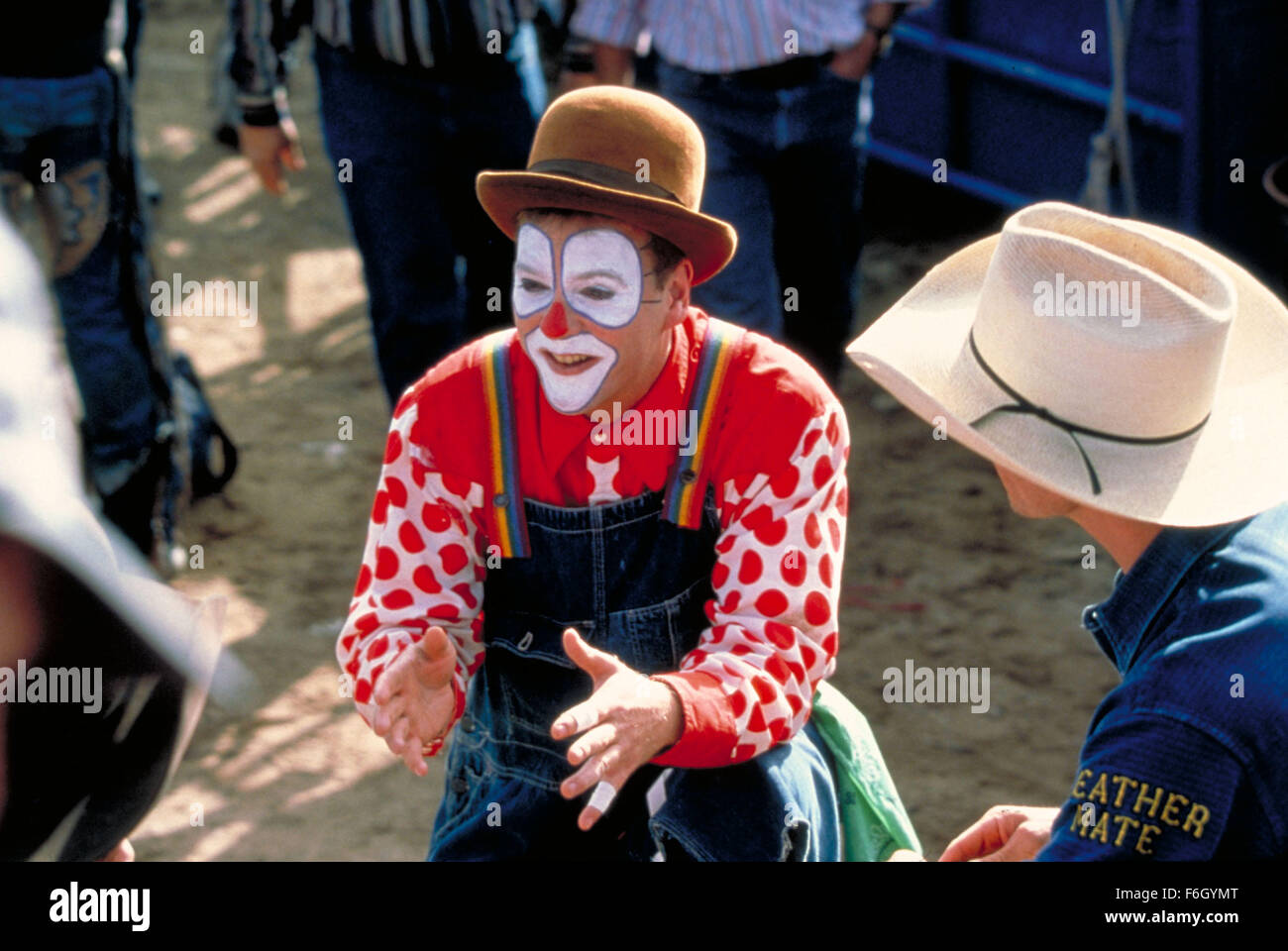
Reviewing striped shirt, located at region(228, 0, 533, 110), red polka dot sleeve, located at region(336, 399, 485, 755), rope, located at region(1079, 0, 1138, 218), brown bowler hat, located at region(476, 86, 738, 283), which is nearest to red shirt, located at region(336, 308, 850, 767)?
red polka dot sleeve, located at region(336, 399, 485, 755)

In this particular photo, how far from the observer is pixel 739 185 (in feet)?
14.2

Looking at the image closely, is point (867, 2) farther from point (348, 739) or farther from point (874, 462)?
point (348, 739)

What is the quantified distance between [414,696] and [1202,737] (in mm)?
1068

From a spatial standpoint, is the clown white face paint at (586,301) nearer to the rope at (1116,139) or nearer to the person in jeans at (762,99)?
the person in jeans at (762,99)

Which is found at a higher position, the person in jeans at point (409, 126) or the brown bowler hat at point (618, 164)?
the brown bowler hat at point (618, 164)

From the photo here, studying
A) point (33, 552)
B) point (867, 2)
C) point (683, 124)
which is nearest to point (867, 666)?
point (867, 2)

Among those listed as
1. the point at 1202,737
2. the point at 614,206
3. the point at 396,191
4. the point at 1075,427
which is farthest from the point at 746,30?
the point at 1202,737

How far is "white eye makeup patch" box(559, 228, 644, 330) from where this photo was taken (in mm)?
2678

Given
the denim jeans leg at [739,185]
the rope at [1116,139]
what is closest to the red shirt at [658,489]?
the denim jeans leg at [739,185]

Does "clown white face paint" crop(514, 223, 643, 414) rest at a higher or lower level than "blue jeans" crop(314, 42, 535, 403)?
higher

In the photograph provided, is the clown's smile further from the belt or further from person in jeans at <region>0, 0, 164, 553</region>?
person in jeans at <region>0, 0, 164, 553</region>

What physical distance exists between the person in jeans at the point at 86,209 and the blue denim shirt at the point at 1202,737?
3.18 meters

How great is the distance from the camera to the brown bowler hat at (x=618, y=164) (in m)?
2.61

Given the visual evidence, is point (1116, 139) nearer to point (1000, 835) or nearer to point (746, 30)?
point (746, 30)
